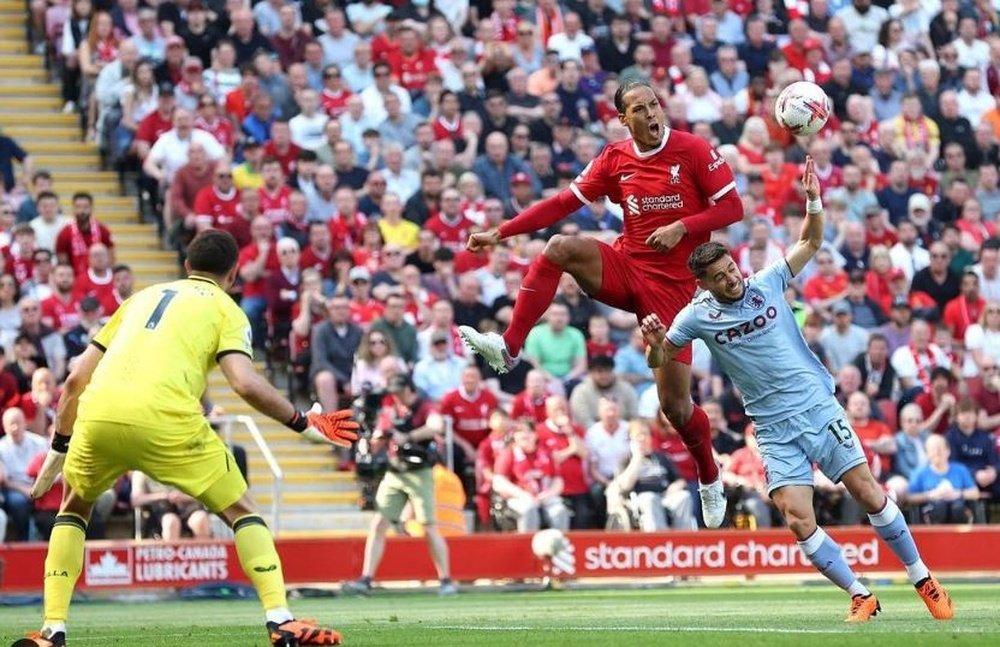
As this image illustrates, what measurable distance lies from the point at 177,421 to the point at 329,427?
84 centimetres

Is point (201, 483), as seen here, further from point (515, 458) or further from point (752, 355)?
point (515, 458)

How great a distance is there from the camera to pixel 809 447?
1285 centimetres

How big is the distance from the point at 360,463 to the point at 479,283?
393 centimetres

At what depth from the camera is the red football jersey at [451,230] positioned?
2388 centimetres

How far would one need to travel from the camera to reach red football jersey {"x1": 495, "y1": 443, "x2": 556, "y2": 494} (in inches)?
822

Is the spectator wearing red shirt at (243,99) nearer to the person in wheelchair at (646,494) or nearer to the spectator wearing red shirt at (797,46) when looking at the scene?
the person in wheelchair at (646,494)

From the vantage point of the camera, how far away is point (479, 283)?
2312 cm

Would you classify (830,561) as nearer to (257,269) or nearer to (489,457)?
(489,457)

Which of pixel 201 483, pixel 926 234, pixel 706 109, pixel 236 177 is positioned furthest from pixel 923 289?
pixel 201 483

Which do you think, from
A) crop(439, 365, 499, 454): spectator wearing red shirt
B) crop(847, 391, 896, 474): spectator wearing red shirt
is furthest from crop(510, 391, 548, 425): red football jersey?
crop(847, 391, 896, 474): spectator wearing red shirt

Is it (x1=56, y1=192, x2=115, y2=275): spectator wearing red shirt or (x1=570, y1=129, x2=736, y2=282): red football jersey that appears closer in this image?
(x1=570, y1=129, x2=736, y2=282): red football jersey

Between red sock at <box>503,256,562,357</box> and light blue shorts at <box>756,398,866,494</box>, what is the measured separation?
1.82m

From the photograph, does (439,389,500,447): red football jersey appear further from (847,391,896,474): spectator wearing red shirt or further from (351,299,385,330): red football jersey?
(847,391,896,474): spectator wearing red shirt

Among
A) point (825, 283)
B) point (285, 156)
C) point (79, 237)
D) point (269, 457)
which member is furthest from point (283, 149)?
point (825, 283)
